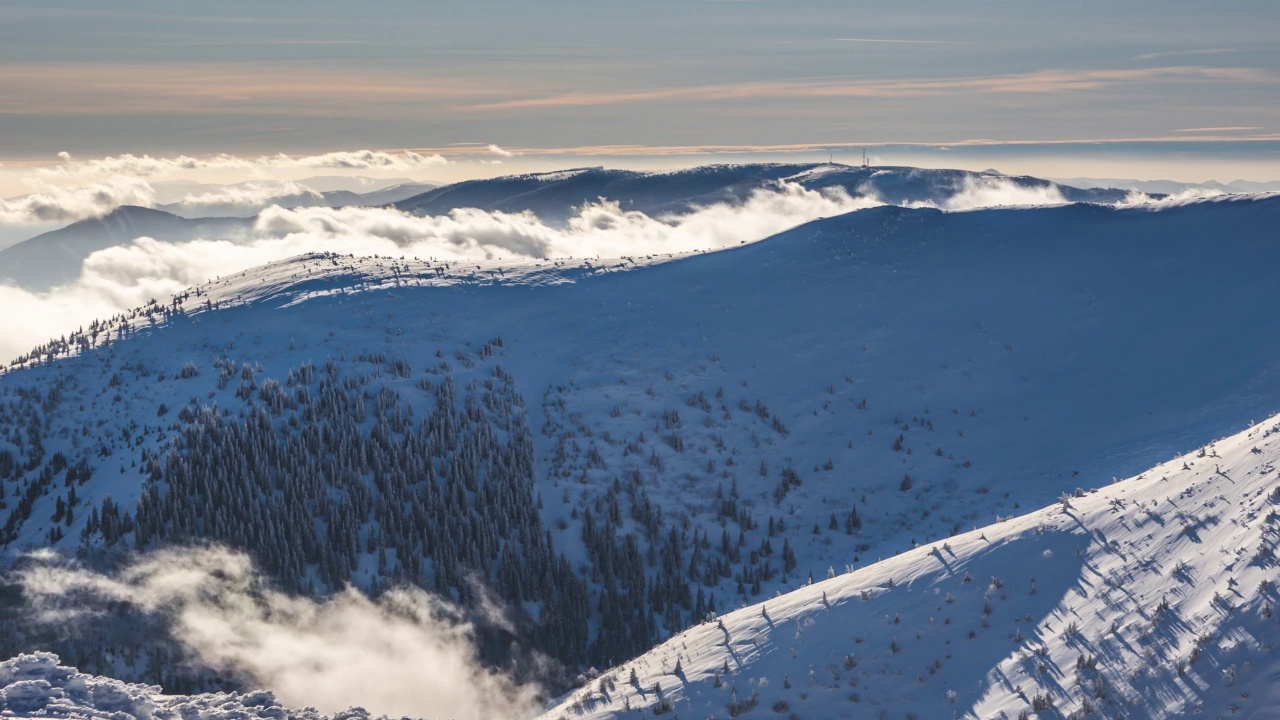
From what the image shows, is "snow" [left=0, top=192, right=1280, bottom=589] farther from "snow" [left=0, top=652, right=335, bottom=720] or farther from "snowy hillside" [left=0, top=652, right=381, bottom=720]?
"snow" [left=0, top=652, right=335, bottom=720]

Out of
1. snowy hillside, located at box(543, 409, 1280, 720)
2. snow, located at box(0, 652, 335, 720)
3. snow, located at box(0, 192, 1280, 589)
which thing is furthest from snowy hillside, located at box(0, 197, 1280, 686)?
snow, located at box(0, 652, 335, 720)

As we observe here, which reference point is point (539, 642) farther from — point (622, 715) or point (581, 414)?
point (622, 715)

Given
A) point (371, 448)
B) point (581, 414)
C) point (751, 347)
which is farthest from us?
point (751, 347)

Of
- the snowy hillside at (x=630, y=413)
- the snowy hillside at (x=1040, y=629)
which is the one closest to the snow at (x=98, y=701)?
the snowy hillside at (x=1040, y=629)

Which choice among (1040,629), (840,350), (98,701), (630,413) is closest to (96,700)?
(98,701)

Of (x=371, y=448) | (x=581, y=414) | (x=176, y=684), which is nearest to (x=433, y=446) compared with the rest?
(x=371, y=448)

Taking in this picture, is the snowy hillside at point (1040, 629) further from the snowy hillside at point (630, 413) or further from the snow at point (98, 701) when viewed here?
the snowy hillside at point (630, 413)
